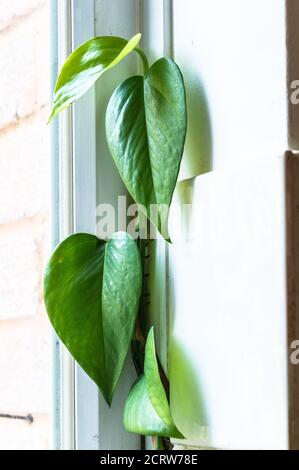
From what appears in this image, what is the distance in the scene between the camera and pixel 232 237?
1.67 feet

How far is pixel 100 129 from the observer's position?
0.63 meters

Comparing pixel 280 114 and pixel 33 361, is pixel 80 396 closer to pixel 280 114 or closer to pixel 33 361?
pixel 33 361

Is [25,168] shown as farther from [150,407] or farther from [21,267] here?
[150,407]

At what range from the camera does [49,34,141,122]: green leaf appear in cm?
59

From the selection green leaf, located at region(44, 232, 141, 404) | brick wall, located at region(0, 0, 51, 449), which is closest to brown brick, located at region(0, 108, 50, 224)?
brick wall, located at region(0, 0, 51, 449)

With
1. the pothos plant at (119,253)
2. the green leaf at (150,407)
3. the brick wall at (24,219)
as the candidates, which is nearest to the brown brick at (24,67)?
the brick wall at (24,219)

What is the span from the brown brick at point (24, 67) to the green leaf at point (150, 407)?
269 mm

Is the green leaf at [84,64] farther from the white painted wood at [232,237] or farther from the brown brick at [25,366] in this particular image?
the brown brick at [25,366]

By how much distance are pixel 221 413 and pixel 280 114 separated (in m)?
0.21

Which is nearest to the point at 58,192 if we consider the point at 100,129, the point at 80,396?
→ the point at 100,129

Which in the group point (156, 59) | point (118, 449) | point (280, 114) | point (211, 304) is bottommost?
point (118, 449)

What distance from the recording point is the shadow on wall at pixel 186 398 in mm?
535

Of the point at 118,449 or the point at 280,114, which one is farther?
the point at 118,449

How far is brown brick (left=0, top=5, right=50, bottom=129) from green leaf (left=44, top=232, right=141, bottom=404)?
17 cm
